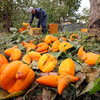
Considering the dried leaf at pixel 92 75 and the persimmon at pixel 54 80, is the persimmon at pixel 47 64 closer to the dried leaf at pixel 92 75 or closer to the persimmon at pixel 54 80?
the persimmon at pixel 54 80

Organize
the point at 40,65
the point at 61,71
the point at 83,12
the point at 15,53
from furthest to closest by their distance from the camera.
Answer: the point at 83,12, the point at 15,53, the point at 40,65, the point at 61,71

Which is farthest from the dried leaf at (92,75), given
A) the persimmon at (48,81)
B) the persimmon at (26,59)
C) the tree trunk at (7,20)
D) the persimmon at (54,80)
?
the tree trunk at (7,20)

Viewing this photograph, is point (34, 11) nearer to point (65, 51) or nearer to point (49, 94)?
point (65, 51)

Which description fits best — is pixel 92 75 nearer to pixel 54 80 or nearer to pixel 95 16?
pixel 54 80

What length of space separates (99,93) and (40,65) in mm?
674

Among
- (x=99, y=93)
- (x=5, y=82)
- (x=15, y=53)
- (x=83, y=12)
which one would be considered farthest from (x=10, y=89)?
(x=83, y=12)

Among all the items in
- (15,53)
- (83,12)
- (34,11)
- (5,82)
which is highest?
(83,12)

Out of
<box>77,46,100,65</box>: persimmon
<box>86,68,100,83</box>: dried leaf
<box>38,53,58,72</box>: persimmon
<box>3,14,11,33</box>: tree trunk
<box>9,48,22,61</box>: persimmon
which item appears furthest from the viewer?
<box>3,14,11,33</box>: tree trunk

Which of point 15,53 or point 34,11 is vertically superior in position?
point 34,11

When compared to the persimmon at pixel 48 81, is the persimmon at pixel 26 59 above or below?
above

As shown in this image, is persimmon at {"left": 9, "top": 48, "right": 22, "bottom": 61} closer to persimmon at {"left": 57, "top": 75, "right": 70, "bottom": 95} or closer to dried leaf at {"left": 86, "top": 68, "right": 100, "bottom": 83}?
persimmon at {"left": 57, "top": 75, "right": 70, "bottom": 95}

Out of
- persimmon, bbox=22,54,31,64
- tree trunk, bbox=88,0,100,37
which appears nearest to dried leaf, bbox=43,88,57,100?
persimmon, bbox=22,54,31,64

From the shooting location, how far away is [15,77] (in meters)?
0.86

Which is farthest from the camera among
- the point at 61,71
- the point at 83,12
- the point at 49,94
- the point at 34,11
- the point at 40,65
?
the point at 83,12
